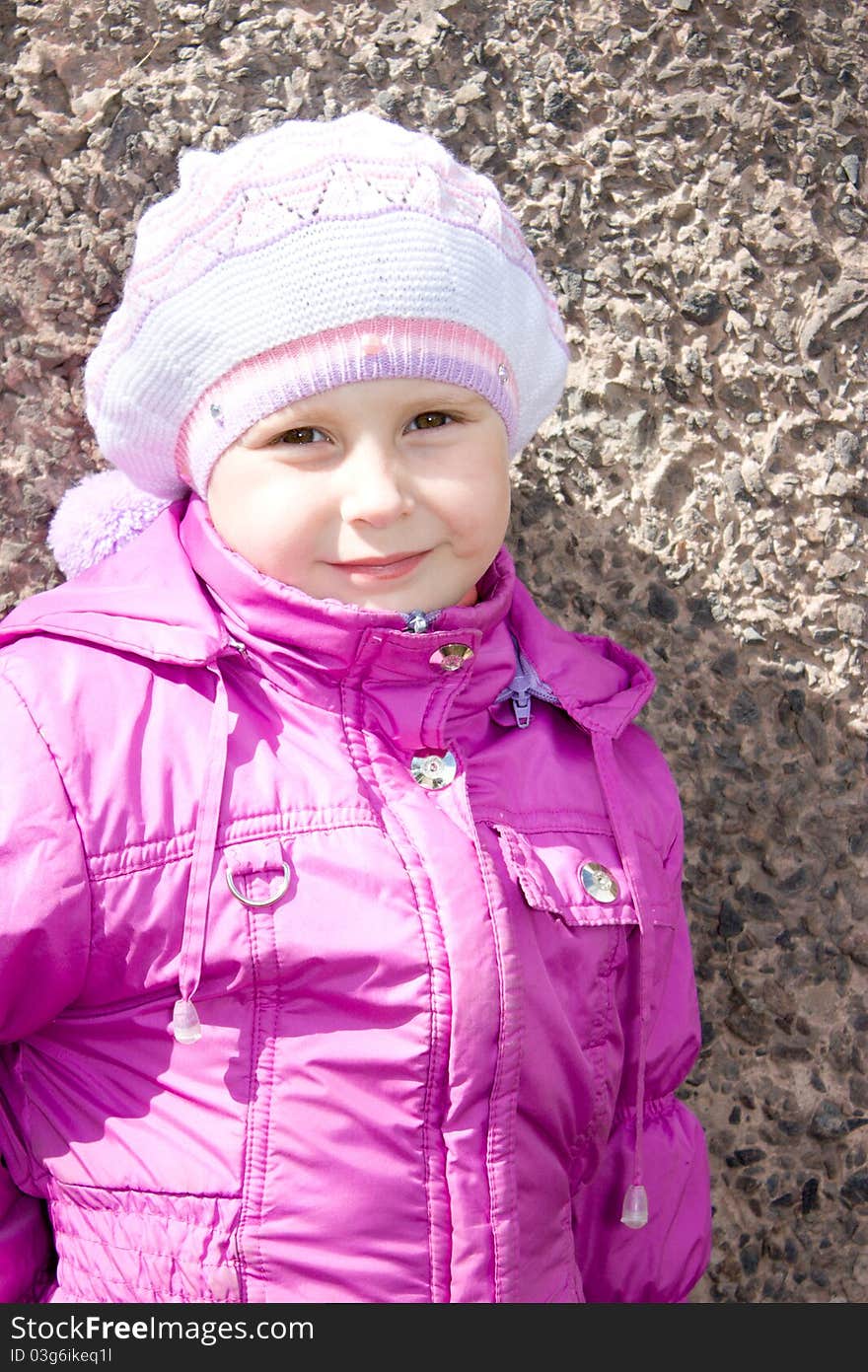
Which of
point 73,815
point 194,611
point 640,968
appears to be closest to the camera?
point 73,815

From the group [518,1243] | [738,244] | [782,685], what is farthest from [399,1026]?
[738,244]

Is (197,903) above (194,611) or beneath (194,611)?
beneath

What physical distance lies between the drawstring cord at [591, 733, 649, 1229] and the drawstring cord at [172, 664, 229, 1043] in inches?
16.7

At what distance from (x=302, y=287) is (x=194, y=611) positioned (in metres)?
0.32

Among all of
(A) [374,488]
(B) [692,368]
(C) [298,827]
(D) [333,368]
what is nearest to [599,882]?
(C) [298,827]

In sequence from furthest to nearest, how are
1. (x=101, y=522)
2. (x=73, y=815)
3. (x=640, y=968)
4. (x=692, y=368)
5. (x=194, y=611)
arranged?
(x=692, y=368) < (x=101, y=522) < (x=640, y=968) < (x=194, y=611) < (x=73, y=815)

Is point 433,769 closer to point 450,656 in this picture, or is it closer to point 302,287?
point 450,656

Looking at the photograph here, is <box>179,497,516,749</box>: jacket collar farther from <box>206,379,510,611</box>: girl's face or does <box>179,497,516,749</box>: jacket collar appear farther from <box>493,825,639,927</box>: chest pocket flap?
<box>493,825,639,927</box>: chest pocket flap

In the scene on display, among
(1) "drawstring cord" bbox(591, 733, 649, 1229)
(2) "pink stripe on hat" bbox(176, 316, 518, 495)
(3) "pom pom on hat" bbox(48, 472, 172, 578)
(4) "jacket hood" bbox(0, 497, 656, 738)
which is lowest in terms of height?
(1) "drawstring cord" bbox(591, 733, 649, 1229)

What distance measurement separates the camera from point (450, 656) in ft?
4.68

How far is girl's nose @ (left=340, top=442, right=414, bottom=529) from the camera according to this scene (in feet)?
4.38

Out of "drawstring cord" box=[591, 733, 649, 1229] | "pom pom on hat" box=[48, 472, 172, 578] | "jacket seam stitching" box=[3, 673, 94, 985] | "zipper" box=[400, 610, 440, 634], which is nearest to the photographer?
"jacket seam stitching" box=[3, 673, 94, 985]

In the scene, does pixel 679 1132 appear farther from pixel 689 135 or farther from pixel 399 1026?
pixel 689 135

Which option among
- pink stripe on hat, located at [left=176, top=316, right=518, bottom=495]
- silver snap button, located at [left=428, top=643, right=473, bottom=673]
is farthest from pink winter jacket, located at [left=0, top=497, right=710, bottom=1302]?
pink stripe on hat, located at [left=176, top=316, right=518, bottom=495]
